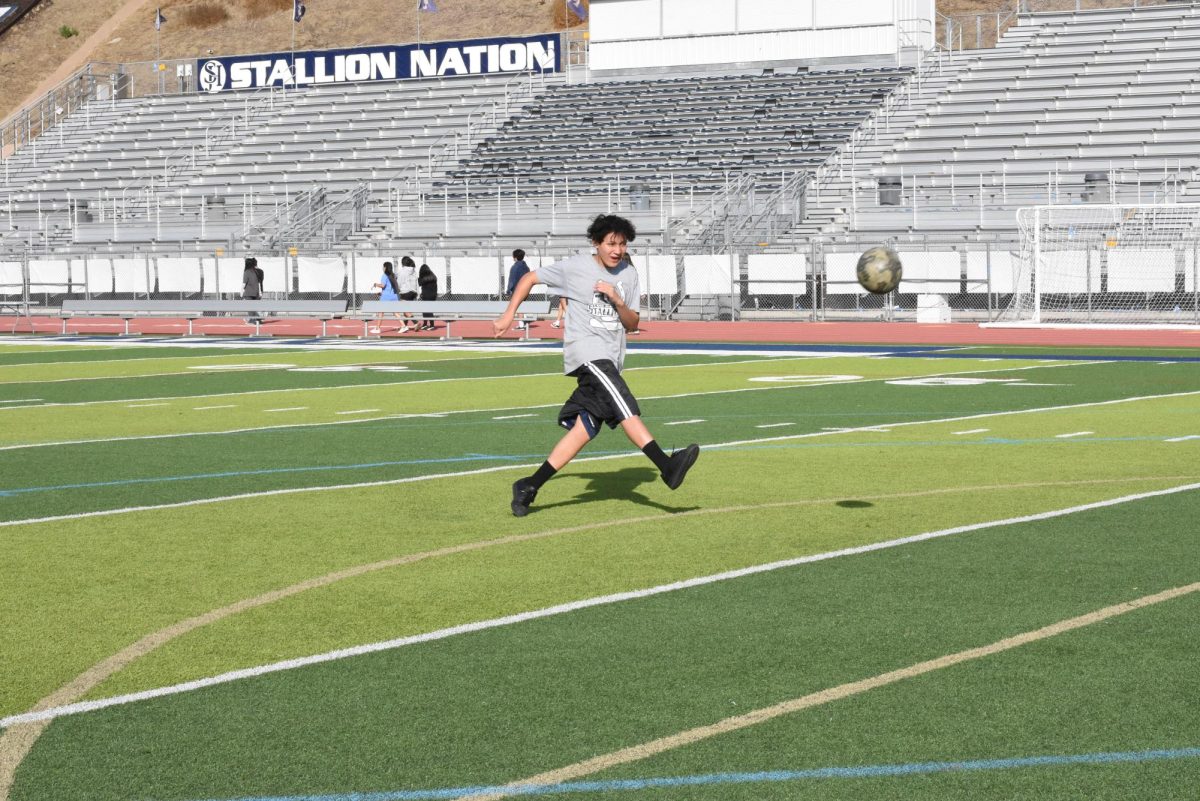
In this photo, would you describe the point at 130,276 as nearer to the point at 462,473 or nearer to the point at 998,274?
the point at 998,274

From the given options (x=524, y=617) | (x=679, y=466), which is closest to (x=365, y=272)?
(x=679, y=466)

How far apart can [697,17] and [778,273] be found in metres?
18.9

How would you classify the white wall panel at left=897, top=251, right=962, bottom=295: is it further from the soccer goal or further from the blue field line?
the blue field line

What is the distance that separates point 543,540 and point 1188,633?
364cm

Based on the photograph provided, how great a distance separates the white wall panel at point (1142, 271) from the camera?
3462 cm

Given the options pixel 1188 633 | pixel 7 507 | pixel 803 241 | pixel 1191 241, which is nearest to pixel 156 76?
pixel 803 241

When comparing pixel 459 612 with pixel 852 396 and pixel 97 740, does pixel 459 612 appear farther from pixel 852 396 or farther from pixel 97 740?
pixel 852 396

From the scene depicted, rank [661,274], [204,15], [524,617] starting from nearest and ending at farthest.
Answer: [524,617], [661,274], [204,15]

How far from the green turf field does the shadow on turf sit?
49mm

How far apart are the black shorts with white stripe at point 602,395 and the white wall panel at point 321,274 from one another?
34.9 meters

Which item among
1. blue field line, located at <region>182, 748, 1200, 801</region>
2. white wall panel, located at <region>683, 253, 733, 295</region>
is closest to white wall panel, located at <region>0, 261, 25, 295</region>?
white wall panel, located at <region>683, 253, 733, 295</region>

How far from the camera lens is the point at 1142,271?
34938 millimetres

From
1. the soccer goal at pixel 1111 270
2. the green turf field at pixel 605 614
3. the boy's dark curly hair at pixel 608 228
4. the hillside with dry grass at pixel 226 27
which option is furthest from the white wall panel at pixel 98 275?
the hillside with dry grass at pixel 226 27

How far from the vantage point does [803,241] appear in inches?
1634
